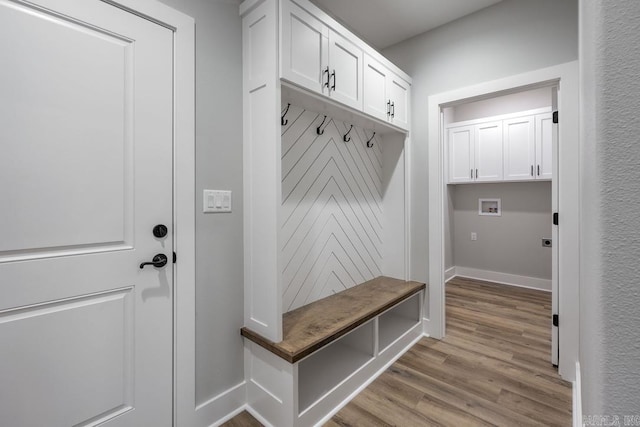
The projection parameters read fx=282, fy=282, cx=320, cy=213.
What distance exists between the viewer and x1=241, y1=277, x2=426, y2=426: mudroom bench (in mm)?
1520

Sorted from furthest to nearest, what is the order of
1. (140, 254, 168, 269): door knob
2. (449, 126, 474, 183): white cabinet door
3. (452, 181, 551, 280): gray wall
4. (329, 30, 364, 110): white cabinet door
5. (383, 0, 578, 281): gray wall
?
(449, 126, 474, 183): white cabinet door, (452, 181, 551, 280): gray wall, (383, 0, 578, 281): gray wall, (329, 30, 364, 110): white cabinet door, (140, 254, 168, 269): door knob

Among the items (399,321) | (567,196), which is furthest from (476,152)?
(399,321)

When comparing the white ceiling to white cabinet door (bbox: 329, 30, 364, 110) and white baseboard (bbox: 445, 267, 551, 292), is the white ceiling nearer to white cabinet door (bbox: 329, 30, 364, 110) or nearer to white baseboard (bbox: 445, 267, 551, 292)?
white cabinet door (bbox: 329, 30, 364, 110)

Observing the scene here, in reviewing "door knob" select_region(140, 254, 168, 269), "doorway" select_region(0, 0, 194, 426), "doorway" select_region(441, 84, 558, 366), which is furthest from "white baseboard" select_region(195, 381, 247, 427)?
"doorway" select_region(441, 84, 558, 366)

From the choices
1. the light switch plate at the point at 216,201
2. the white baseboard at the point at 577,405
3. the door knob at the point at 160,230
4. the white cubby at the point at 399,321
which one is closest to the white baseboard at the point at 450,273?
the white cubby at the point at 399,321

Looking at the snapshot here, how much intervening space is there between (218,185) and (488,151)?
158 inches

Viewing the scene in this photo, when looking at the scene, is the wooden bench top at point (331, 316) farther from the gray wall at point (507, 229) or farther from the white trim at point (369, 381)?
the gray wall at point (507, 229)

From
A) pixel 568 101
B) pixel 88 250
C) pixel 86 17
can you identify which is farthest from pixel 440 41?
pixel 88 250

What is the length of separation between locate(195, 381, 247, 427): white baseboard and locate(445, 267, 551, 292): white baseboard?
382 cm

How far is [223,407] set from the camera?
5.39 feet

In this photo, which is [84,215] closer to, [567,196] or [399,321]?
[399,321]

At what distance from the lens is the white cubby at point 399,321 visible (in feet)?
7.88

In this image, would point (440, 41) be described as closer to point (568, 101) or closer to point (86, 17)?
point (568, 101)

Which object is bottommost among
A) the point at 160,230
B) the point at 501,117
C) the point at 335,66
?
the point at 160,230
